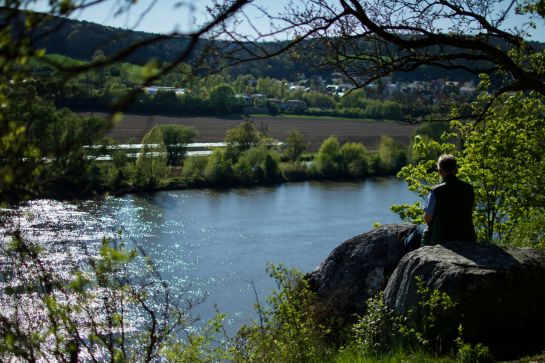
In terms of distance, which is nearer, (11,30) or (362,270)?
(11,30)

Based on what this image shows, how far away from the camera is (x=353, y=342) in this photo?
584 cm

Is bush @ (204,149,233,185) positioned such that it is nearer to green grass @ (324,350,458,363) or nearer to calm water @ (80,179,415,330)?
calm water @ (80,179,415,330)

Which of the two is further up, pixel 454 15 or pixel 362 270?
pixel 454 15

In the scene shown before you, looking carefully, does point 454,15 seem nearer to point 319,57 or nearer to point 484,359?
point 319,57

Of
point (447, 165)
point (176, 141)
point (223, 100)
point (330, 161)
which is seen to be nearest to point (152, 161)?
point (176, 141)

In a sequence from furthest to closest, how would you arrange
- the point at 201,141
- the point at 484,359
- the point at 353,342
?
the point at 201,141 → the point at 353,342 → the point at 484,359

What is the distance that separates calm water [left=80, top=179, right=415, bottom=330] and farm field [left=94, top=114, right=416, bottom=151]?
19424 millimetres

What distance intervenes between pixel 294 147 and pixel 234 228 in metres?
26.3

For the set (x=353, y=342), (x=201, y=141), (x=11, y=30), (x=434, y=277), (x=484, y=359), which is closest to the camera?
(x=11, y=30)

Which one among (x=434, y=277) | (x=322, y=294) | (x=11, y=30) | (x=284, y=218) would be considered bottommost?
(x=284, y=218)

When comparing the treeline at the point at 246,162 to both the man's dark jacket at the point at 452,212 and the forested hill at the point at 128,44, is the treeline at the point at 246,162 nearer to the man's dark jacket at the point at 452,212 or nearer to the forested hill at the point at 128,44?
the forested hill at the point at 128,44

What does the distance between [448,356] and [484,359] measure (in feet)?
0.78

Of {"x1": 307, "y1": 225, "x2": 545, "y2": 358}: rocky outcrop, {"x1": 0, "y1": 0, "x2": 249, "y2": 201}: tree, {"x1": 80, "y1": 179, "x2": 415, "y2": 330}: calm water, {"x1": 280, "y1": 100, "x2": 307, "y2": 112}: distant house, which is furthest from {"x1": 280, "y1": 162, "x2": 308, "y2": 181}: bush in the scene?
{"x1": 280, "y1": 100, "x2": 307, "y2": 112}: distant house

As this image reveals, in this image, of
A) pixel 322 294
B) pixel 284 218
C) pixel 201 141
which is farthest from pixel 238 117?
pixel 322 294
